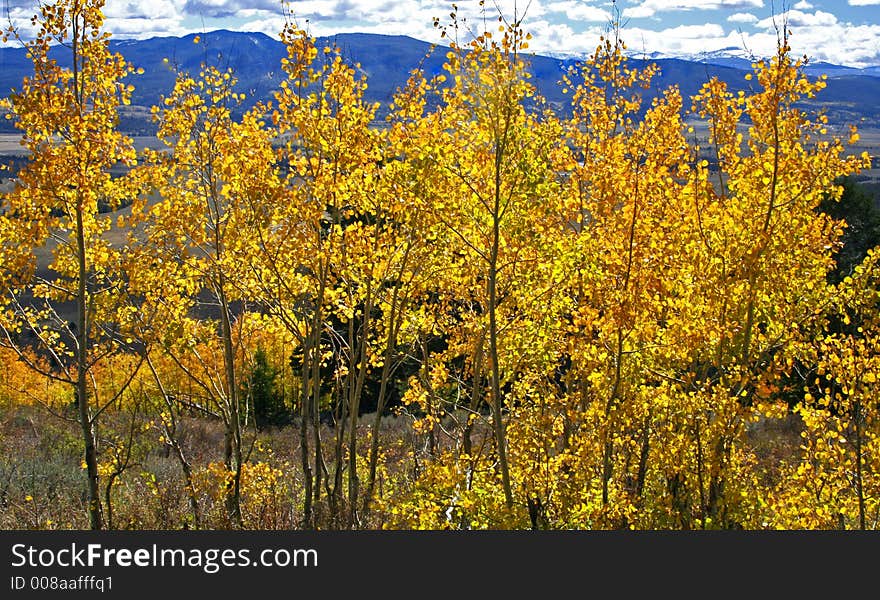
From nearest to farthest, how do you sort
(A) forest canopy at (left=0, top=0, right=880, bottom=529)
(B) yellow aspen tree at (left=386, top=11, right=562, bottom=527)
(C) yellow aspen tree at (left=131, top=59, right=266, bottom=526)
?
(B) yellow aspen tree at (left=386, top=11, right=562, bottom=527) → (A) forest canopy at (left=0, top=0, right=880, bottom=529) → (C) yellow aspen tree at (left=131, top=59, right=266, bottom=526)

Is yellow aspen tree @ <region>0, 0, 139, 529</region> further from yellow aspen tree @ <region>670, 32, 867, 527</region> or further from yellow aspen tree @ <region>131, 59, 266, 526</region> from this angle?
yellow aspen tree @ <region>670, 32, 867, 527</region>

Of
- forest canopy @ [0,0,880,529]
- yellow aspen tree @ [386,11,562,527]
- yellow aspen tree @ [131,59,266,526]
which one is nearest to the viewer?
yellow aspen tree @ [386,11,562,527]

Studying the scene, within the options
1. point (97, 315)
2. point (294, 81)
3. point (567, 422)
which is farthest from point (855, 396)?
point (97, 315)

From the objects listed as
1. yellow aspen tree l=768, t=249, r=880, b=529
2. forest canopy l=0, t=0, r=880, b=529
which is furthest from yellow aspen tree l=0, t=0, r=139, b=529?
yellow aspen tree l=768, t=249, r=880, b=529

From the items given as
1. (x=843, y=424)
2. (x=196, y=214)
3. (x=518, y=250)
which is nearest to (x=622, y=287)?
(x=518, y=250)

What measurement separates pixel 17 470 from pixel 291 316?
1069cm

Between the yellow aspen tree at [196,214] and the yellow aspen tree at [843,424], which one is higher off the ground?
the yellow aspen tree at [196,214]

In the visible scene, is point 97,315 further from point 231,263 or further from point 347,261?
point 347,261

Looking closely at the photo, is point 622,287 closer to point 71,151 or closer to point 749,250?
point 749,250

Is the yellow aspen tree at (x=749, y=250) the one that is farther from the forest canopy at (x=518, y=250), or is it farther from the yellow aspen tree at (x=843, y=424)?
the yellow aspen tree at (x=843, y=424)

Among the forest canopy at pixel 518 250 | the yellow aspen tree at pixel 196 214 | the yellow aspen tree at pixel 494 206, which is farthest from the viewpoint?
the yellow aspen tree at pixel 196 214

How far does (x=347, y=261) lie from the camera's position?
1046 cm

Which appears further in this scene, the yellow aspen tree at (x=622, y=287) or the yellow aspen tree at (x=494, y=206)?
the yellow aspen tree at (x=622, y=287)

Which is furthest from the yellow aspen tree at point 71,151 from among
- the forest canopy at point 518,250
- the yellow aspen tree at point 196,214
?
the yellow aspen tree at point 196,214
